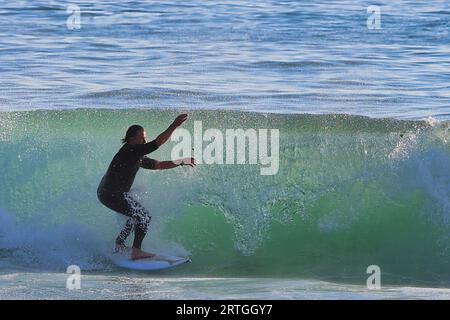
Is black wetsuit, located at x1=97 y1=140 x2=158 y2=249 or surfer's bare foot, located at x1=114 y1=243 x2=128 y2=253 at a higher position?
black wetsuit, located at x1=97 y1=140 x2=158 y2=249

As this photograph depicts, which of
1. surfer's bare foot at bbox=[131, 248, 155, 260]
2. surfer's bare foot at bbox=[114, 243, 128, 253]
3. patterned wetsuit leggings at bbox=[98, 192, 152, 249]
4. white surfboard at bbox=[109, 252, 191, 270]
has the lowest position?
white surfboard at bbox=[109, 252, 191, 270]

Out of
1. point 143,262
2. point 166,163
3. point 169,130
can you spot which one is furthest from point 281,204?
point 169,130

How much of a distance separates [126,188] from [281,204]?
185cm

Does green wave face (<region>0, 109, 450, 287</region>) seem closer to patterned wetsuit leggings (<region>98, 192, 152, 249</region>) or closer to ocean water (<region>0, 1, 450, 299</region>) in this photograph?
ocean water (<region>0, 1, 450, 299</region>)

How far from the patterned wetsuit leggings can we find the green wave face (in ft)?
1.89

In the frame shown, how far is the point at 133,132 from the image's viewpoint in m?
9.10

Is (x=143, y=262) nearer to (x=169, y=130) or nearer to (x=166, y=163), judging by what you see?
(x=166, y=163)

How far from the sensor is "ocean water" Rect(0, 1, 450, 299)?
9.61 m

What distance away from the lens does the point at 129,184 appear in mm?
9336

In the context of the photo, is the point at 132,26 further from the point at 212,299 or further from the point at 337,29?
the point at 212,299

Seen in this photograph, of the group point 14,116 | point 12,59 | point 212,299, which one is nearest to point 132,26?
point 12,59

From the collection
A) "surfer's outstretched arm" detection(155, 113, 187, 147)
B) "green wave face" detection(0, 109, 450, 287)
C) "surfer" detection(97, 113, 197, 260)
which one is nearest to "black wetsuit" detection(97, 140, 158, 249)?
"surfer" detection(97, 113, 197, 260)

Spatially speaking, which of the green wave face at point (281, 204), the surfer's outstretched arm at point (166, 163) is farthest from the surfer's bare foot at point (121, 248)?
the surfer's outstretched arm at point (166, 163)

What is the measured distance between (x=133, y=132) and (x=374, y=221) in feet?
9.21
